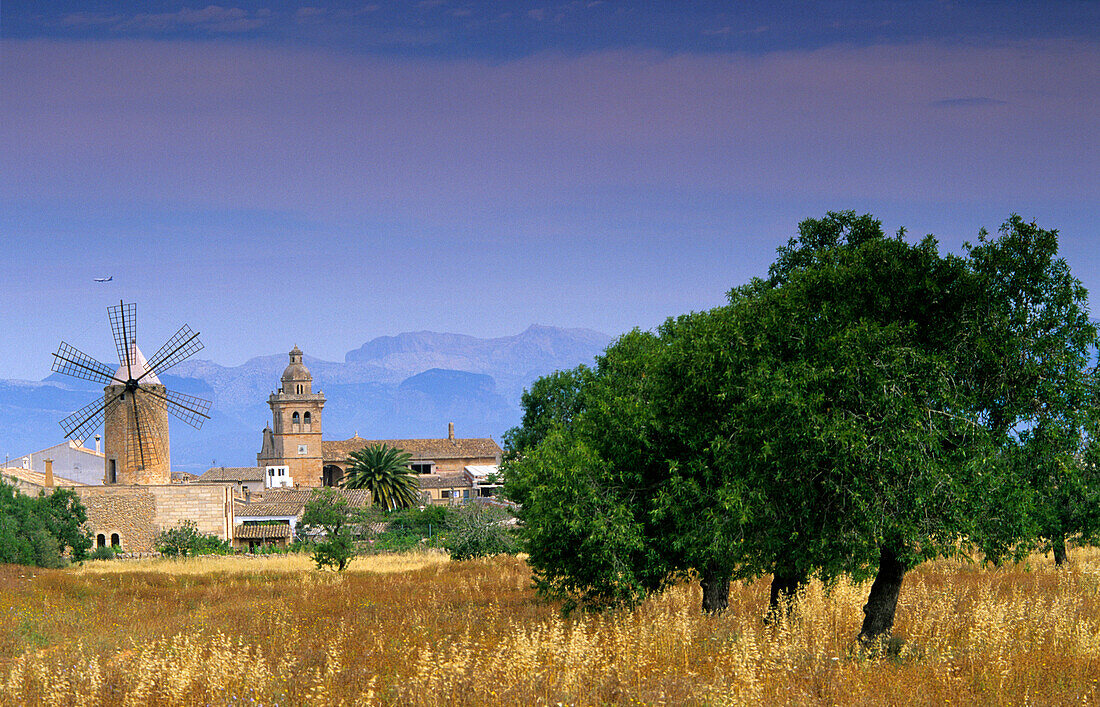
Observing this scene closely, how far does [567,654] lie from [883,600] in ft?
17.5

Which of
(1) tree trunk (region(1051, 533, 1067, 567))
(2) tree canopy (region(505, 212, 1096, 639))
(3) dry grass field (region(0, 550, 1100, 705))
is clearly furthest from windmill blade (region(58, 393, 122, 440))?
(1) tree trunk (region(1051, 533, 1067, 567))

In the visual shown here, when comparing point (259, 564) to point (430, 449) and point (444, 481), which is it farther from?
point (430, 449)

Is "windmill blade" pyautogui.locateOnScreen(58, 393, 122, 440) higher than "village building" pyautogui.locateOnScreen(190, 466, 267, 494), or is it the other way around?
"windmill blade" pyautogui.locateOnScreen(58, 393, 122, 440)

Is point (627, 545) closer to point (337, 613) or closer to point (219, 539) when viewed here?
point (337, 613)

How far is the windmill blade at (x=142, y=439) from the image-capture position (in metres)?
61.2

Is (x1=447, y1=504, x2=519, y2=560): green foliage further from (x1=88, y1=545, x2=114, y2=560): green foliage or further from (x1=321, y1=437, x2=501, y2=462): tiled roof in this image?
(x1=321, y1=437, x2=501, y2=462): tiled roof

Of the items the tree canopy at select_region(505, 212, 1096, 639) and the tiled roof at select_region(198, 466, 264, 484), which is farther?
the tiled roof at select_region(198, 466, 264, 484)

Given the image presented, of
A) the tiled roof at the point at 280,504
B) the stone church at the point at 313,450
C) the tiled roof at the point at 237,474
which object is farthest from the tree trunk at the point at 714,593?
the stone church at the point at 313,450

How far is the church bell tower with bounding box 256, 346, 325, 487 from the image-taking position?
5418 inches

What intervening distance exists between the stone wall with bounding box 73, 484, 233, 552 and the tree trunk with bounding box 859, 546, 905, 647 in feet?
186

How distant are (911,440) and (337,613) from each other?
15561 millimetres

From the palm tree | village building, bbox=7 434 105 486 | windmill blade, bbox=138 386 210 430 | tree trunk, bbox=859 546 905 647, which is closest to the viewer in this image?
tree trunk, bbox=859 546 905 647

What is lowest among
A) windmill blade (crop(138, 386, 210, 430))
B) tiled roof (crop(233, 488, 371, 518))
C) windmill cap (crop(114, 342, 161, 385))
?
tiled roof (crop(233, 488, 371, 518))

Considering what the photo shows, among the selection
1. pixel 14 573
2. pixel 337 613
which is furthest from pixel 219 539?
pixel 337 613
